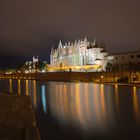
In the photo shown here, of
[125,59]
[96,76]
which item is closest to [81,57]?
[125,59]

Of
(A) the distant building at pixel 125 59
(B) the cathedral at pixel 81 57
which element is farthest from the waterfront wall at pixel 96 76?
(A) the distant building at pixel 125 59

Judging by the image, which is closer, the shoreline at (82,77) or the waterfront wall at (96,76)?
the waterfront wall at (96,76)

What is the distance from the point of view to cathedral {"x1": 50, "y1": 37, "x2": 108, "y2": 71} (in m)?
63.5

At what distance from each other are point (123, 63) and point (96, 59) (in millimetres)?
11495

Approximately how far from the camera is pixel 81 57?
71.9 m

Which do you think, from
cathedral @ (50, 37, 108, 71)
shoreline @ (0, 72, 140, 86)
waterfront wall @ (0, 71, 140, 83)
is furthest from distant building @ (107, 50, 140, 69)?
shoreline @ (0, 72, 140, 86)

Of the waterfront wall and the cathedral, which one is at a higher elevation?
the cathedral

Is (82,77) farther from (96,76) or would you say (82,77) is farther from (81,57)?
(81,57)

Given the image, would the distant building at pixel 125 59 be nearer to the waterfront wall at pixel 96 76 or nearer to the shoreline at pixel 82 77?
the waterfront wall at pixel 96 76

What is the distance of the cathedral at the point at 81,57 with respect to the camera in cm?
6353

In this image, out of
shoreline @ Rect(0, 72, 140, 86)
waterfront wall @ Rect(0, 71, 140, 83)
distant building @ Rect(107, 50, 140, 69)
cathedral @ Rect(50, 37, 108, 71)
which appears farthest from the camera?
cathedral @ Rect(50, 37, 108, 71)

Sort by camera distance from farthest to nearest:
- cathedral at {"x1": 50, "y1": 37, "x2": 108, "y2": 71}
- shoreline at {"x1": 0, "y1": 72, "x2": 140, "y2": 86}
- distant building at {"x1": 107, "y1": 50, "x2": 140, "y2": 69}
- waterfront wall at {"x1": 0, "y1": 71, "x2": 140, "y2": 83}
Result: cathedral at {"x1": 50, "y1": 37, "x2": 108, "y2": 71}, distant building at {"x1": 107, "y1": 50, "x2": 140, "y2": 69}, shoreline at {"x1": 0, "y1": 72, "x2": 140, "y2": 86}, waterfront wall at {"x1": 0, "y1": 71, "x2": 140, "y2": 83}

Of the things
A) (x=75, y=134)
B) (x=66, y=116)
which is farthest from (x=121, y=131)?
(x=66, y=116)

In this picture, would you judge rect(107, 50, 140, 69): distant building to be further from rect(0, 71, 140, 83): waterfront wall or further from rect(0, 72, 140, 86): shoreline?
rect(0, 72, 140, 86): shoreline
